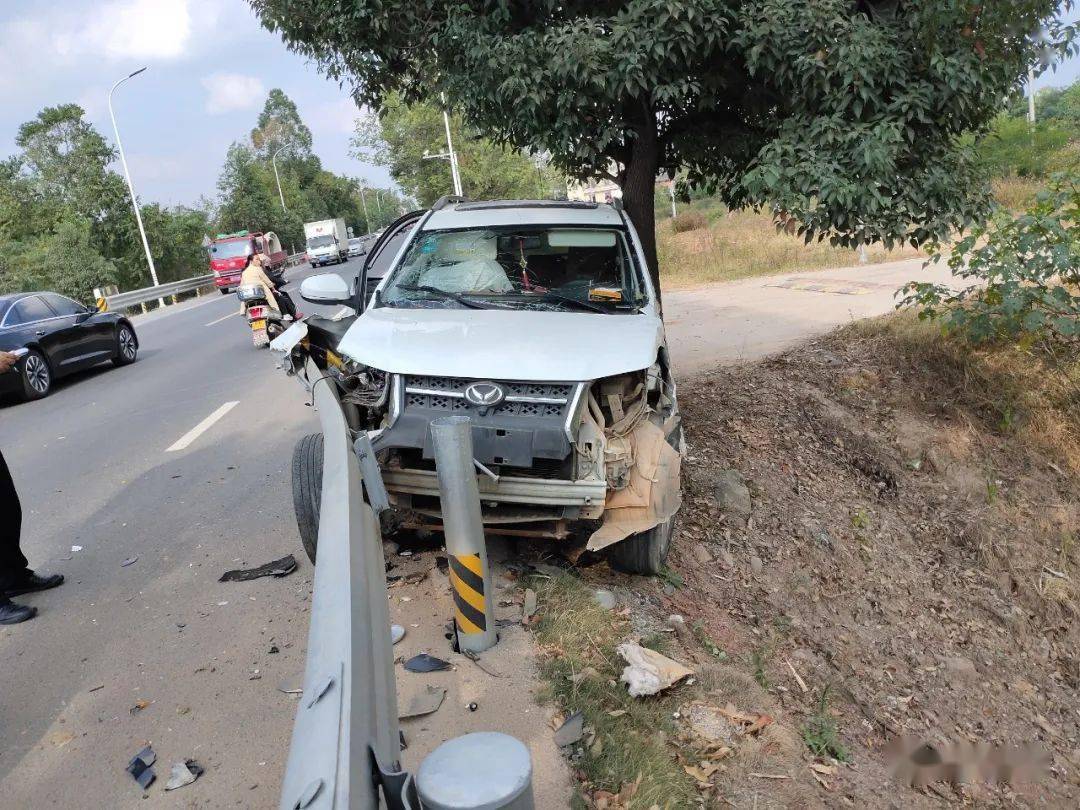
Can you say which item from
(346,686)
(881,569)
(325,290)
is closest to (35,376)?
(325,290)

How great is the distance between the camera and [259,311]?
13430 mm

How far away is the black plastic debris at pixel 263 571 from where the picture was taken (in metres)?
4.80

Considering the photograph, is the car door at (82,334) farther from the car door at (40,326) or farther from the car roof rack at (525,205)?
the car roof rack at (525,205)

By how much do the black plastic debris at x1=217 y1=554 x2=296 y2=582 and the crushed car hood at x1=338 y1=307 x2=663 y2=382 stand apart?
142cm

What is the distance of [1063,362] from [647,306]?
5.40m

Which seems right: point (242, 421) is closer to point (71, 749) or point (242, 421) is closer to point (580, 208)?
point (580, 208)

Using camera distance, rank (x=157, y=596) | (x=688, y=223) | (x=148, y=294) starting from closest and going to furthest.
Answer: (x=157, y=596) → (x=148, y=294) → (x=688, y=223)

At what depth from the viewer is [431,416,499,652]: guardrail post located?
3.54 meters

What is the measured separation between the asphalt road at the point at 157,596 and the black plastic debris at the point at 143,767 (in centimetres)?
3

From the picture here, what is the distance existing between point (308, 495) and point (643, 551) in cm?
185

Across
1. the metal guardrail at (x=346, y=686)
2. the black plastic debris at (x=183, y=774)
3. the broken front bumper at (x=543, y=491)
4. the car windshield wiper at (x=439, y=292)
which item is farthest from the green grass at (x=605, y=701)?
the car windshield wiper at (x=439, y=292)

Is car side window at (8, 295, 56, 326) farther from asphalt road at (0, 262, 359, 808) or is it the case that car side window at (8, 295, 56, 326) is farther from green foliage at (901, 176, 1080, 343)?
green foliage at (901, 176, 1080, 343)

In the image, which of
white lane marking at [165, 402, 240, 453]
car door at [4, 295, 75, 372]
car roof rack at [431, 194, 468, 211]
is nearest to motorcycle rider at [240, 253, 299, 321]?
car door at [4, 295, 75, 372]

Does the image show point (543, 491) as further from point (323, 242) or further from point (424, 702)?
point (323, 242)
